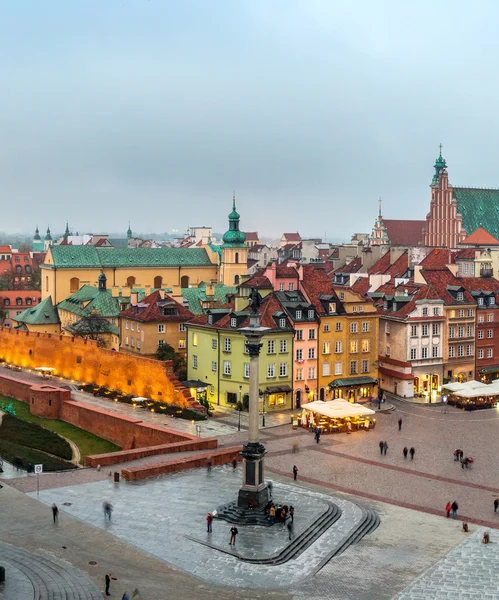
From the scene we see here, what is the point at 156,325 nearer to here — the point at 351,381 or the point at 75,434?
the point at 351,381

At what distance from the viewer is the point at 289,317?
61562 mm

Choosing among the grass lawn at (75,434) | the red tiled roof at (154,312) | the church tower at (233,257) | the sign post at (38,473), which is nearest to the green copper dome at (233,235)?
the church tower at (233,257)

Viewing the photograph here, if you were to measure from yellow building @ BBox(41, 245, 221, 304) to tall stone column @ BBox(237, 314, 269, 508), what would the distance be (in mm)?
65506

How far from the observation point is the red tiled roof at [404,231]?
140500 mm

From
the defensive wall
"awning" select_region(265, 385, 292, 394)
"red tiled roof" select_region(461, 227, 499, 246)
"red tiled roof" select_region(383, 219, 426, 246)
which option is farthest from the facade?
"red tiled roof" select_region(383, 219, 426, 246)

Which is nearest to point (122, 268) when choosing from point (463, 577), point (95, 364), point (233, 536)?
point (95, 364)

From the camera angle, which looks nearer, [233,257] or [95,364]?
[95,364]

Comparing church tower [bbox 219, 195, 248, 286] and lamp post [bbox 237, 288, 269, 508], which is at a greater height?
church tower [bbox 219, 195, 248, 286]

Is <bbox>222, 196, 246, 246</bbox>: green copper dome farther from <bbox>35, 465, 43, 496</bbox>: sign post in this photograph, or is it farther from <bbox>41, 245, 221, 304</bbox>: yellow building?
<bbox>35, 465, 43, 496</bbox>: sign post

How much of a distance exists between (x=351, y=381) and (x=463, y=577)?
110 feet

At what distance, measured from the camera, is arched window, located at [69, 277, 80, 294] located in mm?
100581

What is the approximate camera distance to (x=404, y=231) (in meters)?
143

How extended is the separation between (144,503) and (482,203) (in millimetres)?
82742

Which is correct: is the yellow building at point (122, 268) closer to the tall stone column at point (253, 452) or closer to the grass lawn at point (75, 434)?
the grass lawn at point (75, 434)
